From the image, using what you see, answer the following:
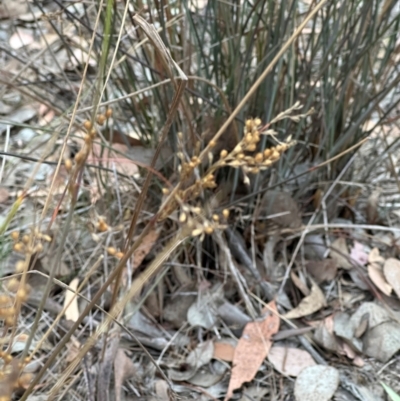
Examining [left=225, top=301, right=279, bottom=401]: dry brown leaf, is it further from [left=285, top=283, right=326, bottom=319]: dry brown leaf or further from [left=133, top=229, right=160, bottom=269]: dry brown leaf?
[left=133, top=229, right=160, bottom=269]: dry brown leaf

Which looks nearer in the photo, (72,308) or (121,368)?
(121,368)

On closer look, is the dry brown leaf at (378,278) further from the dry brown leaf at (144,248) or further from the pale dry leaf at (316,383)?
the dry brown leaf at (144,248)

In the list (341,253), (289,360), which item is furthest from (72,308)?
(341,253)

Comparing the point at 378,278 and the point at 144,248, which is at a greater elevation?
the point at 144,248

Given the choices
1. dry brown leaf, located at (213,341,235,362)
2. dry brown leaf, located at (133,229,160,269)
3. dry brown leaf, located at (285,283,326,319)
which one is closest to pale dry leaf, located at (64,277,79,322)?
dry brown leaf, located at (133,229,160,269)

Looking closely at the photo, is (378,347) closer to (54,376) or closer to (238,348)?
(238,348)

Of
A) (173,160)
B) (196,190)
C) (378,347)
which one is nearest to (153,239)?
(173,160)

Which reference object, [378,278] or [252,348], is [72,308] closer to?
[252,348]
